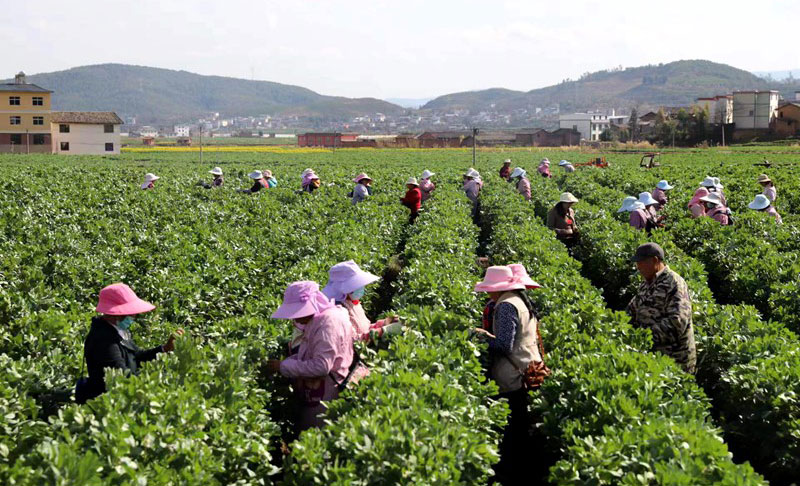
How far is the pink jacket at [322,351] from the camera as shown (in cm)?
588

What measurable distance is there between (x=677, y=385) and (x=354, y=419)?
2.82m

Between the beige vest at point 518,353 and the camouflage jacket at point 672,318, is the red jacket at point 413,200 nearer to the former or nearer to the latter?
the camouflage jacket at point 672,318

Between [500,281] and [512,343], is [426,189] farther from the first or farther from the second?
[512,343]

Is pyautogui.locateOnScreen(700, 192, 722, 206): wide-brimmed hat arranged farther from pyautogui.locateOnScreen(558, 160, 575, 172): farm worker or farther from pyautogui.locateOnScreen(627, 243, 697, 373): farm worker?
pyautogui.locateOnScreen(558, 160, 575, 172): farm worker

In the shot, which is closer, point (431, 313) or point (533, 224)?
point (431, 313)

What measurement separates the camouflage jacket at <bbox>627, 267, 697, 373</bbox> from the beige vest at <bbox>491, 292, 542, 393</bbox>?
161 centimetres

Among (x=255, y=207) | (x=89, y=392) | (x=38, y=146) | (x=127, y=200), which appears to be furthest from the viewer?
(x=38, y=146)

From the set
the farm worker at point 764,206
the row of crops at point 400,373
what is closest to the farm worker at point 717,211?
the row of crops at point 400,373

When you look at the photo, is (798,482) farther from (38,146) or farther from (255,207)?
(38,146)

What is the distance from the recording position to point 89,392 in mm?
5793

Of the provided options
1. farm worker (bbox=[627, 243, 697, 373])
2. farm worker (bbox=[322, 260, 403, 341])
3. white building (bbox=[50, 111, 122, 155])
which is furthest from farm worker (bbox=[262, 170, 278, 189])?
white building (bbox=[50, 111, 122, 155])

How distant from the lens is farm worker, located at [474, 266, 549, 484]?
6.50 m

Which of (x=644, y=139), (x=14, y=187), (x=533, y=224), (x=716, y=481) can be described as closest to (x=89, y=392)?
(x=716, y=481)

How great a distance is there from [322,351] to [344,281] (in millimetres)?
964
